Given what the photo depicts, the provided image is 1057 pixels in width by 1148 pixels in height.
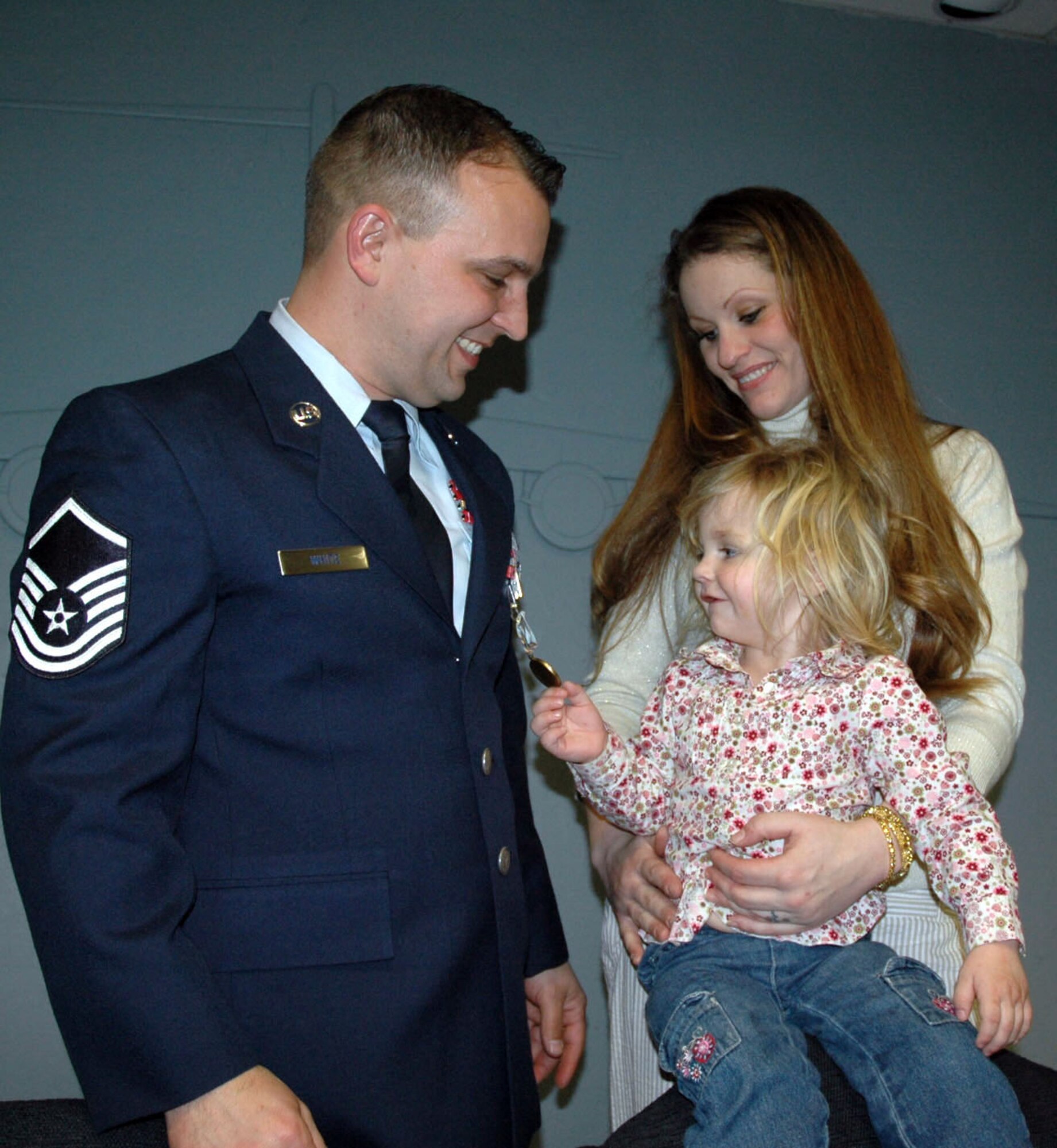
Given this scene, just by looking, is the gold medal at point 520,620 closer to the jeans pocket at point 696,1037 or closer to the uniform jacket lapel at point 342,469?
the uniform jacket lapel at point 342,469

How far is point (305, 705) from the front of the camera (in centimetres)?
146

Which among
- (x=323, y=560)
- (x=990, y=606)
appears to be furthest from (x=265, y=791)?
(x=990, y=606)

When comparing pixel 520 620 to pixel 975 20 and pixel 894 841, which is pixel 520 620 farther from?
pixel 975 20

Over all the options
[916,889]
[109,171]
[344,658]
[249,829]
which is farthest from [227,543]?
[109,171]

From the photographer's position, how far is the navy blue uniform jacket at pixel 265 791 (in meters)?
1.25

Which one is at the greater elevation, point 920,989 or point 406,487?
point 406,487

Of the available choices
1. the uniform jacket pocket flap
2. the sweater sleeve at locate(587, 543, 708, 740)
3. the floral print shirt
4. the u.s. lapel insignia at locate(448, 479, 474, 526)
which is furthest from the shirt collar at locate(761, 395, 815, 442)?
the uniform jacket pocket flap

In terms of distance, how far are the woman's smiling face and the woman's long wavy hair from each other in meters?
0.02

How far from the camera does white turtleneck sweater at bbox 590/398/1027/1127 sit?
1.75 metres

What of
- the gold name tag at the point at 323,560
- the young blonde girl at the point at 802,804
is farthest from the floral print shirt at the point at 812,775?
the gold name tag at the point at 323,560

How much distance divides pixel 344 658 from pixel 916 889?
955 millimetres

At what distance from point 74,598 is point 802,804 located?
39.4 inches

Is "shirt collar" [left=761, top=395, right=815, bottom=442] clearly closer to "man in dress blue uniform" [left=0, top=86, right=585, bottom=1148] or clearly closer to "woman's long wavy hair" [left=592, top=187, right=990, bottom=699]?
"woman's long wavy hair" [left=592, top=187, right=990, bottom=699]

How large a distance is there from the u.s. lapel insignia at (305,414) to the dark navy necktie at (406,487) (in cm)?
11
